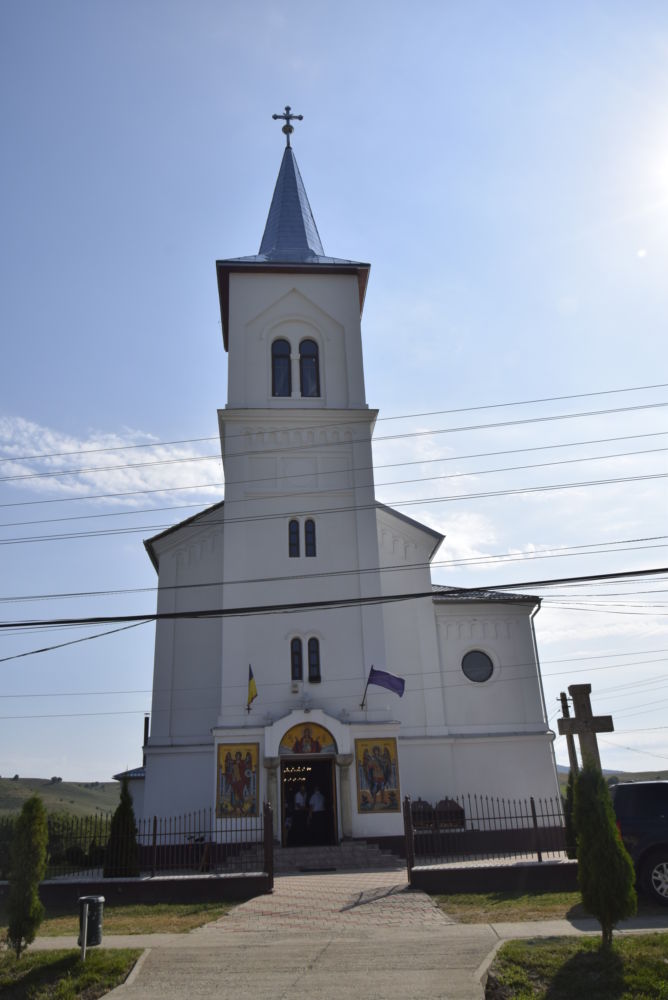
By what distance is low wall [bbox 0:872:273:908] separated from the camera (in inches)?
587

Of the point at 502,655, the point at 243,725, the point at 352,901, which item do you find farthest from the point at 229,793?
the point at 502,655

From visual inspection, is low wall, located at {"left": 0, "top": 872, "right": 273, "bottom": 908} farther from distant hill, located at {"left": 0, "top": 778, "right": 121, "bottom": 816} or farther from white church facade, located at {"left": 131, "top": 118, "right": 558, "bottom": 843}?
distant hill, located at {"left": 0, "top": 778, "right": 121, "bottom": 816}

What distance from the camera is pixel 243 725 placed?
69.7ft

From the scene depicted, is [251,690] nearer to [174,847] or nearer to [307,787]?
[307,787]

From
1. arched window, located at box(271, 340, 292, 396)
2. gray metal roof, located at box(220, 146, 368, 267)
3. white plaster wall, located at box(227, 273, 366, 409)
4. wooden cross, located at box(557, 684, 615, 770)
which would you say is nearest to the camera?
wooden cross, located at box(557, 684, 615, 770)

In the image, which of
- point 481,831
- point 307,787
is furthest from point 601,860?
point 307,787

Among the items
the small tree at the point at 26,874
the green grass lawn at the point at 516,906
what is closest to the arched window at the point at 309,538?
the green grass lawn at the point at 516,906

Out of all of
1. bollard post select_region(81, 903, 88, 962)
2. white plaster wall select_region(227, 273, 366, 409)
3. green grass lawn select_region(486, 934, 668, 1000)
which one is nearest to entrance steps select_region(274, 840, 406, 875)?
bollard post select_region(81, 903, 88, 962)

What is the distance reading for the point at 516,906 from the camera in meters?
12.6

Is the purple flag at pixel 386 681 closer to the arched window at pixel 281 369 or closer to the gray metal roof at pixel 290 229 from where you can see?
the arched window at pixel 281 369

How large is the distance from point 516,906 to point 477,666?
1295 centimetres

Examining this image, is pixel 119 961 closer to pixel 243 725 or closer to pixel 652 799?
pixel 652 799

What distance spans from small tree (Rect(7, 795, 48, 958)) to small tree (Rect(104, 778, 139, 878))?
6.33 m

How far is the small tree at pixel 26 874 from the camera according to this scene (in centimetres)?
1032
